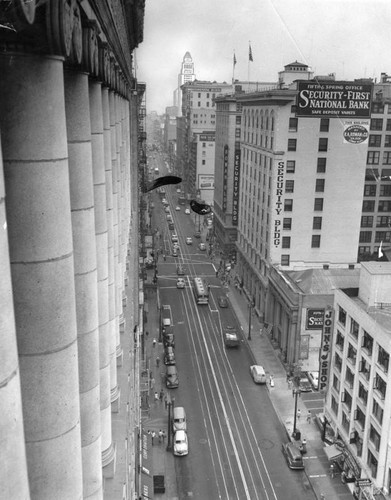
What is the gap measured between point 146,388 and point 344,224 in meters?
34.3

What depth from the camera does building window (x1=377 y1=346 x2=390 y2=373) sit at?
39094mm

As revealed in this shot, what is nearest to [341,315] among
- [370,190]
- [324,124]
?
[324,124]

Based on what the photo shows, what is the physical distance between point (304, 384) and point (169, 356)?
15805 millimetres

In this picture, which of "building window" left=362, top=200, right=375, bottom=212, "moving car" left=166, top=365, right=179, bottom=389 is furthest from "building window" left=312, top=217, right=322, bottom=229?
"moving car" left=166, top=365, right=179, bottom=389

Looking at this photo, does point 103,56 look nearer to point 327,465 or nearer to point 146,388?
point 327,465

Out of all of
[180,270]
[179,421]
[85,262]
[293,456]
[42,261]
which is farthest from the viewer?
[180,270]

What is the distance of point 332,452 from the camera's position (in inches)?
1868

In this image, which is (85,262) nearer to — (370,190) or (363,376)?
(363,376)

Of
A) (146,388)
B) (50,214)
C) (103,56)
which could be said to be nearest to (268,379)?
(146,388)

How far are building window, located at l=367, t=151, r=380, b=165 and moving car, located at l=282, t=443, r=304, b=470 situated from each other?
43.0 m

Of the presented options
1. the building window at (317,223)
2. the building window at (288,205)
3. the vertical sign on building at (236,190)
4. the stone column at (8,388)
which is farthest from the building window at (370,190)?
the stone column at (8,388)

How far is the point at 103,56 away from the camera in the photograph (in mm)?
12586

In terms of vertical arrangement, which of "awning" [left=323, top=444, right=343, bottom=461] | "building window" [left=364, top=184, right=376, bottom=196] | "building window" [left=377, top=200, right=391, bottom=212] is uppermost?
"building window" [left=364, top=184, right=376, bottom=196]

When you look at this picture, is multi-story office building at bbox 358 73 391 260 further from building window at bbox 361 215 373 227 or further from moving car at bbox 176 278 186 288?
moving car at bbox 176 278 186 288
